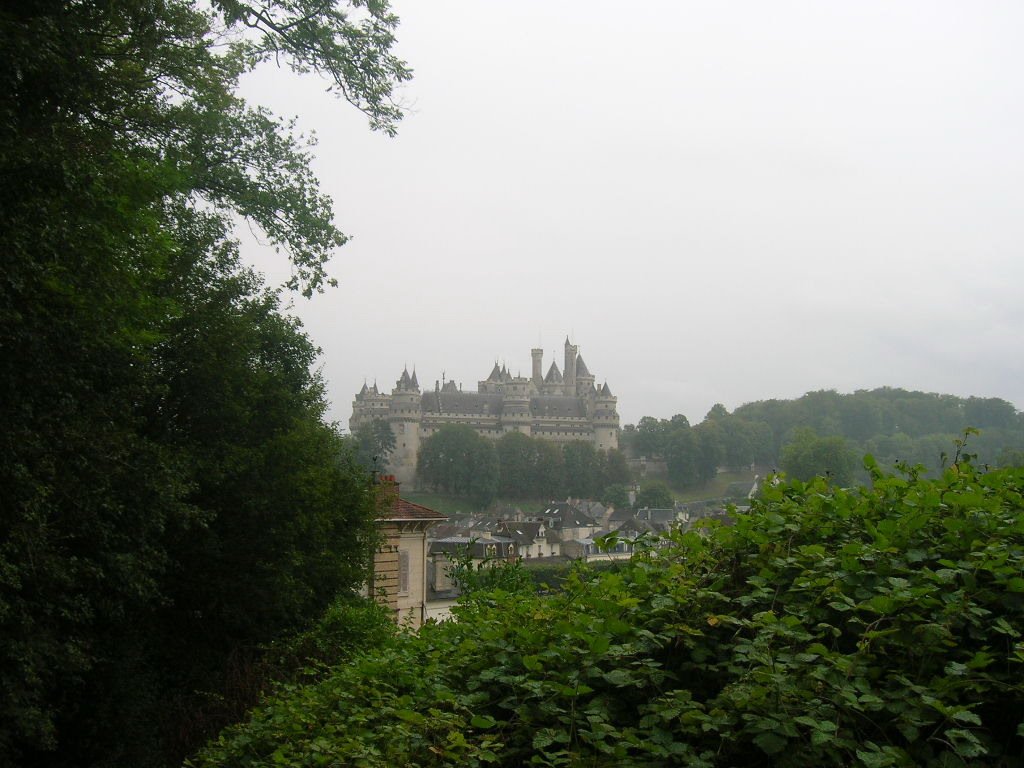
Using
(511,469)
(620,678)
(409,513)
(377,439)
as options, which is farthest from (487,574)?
(377,439)

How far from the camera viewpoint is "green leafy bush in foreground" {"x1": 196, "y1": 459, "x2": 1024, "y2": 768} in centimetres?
309

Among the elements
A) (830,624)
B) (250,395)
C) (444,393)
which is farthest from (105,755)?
(444,393)

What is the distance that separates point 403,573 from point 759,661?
Answer: 20673 mm

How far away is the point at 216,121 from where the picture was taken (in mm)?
13367

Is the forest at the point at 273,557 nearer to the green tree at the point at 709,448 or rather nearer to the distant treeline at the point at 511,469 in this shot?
the distant treeline at the point at 511,469

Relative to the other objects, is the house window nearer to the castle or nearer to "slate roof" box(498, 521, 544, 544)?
"slate roof" box(498, 521, 544, 544)

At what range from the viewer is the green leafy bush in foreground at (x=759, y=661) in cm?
309

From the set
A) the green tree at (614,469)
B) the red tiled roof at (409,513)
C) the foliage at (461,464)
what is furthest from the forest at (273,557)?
the green tree at (614,469)

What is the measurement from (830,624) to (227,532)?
11.7m

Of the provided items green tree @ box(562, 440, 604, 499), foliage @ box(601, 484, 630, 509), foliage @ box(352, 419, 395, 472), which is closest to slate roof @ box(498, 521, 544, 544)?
foliage @ box(601, 484, 630, 509)

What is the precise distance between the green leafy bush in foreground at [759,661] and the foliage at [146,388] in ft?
15.9

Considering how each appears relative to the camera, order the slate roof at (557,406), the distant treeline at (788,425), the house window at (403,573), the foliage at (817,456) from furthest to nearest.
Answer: the slate roof at (557,406) → the distant treeline at (788,425) → the foliage at (817,456) → the house window at (403,573)

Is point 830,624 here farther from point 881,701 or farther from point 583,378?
point 583,378

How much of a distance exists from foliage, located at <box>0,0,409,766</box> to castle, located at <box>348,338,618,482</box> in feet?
330
